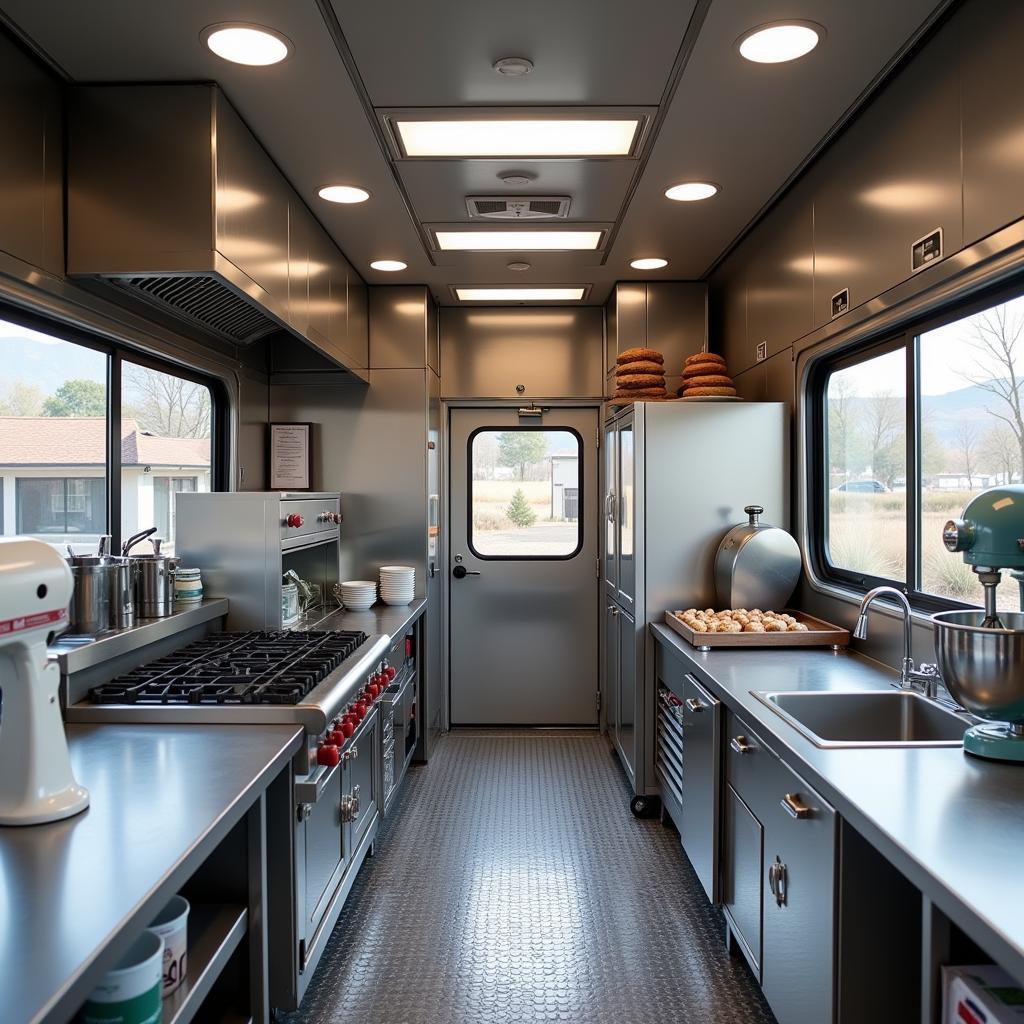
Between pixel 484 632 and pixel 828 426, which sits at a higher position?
pixel 828 426

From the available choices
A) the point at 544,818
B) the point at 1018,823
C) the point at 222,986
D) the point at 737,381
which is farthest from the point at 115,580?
the point at 737,381

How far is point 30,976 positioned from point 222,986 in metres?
1.06

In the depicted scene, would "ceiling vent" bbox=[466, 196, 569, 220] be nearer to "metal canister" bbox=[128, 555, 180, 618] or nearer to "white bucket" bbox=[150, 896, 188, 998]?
"metal canister" bbox=[128, 555, 180, 618]

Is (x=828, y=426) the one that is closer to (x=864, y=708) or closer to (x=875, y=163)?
(x=875, y=163)

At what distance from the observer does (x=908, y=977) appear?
1.73 m

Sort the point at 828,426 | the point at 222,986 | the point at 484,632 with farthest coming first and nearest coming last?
the point at 484,632 → the point at 828,426 → the point at 222,986

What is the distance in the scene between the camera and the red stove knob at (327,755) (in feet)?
7.48

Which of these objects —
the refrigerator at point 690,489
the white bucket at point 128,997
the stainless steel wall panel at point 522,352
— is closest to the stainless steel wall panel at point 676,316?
the stainless steel wall panel at point 522,352

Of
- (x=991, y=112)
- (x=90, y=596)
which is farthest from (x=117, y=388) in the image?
(x=991, y=112)

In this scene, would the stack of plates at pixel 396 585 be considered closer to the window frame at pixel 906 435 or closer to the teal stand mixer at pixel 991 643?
the window frame at pixel 906 435

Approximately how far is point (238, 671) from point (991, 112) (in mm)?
2491

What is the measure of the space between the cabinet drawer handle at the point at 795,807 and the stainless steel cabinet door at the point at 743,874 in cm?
33

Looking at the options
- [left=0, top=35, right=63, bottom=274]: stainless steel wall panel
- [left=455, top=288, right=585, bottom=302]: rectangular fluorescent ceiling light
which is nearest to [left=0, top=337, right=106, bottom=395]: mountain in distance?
[left=0, top=35, right=63, bottom=274]: stainless steel wall panel

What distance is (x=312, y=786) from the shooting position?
7.13 ft
